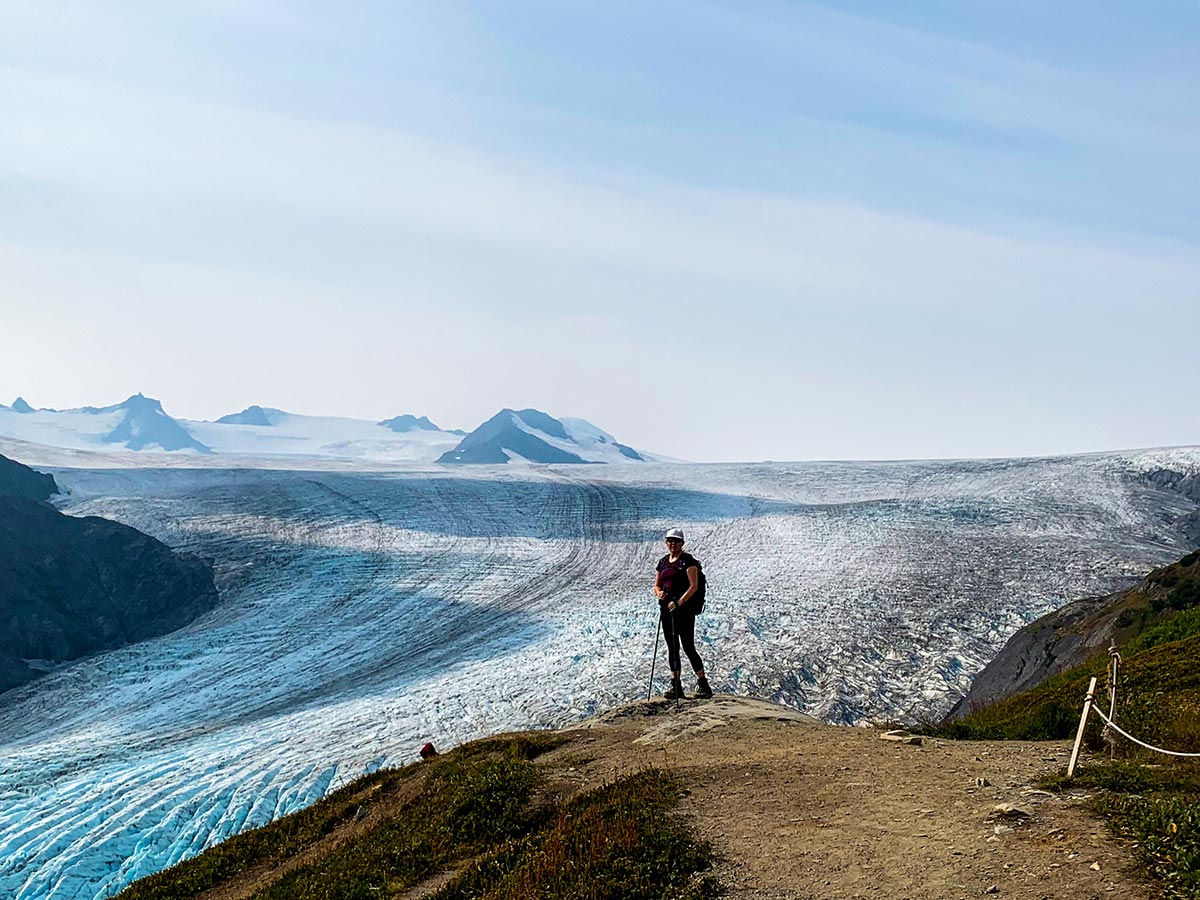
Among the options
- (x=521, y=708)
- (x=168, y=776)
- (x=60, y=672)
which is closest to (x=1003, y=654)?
(x=521, y=708)

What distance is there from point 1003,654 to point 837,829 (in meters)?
16.2

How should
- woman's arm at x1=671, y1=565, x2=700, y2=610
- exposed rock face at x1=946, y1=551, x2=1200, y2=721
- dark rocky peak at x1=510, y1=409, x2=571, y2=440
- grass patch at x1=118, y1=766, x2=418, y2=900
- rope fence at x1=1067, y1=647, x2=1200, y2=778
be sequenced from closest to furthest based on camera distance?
rope fence at x1=1067, y1=647, x2=1200, y2=778
grass patch at x1=118, y1=766, x2=418, y2=900
woman's arm at x1=671, y1=565, x2=700, y2=610
exposed rock face at x1=946, y1=551, x2=1200, y2=721
dark rocky peak at x1=510, y1=409, x2=571, y2=440

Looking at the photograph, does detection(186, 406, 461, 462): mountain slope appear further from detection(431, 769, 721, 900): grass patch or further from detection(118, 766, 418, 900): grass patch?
detection(431, 769, 721, 900): grass patch

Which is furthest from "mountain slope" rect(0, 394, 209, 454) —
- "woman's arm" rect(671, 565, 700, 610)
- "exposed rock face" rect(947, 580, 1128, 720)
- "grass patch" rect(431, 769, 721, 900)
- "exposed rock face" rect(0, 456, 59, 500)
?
"grass patch" rect(431, 769, 721, 900)

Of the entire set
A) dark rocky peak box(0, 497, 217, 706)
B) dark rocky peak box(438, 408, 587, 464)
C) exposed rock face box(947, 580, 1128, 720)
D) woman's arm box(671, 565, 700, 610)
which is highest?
dark rocky peak box(438, 408, 587, 464)

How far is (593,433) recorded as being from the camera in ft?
586

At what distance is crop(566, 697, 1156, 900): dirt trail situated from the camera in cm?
533

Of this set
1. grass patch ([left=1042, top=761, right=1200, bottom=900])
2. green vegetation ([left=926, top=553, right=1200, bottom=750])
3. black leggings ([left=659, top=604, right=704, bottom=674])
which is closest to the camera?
grass patch ([left=1042, top=761, right=1200, bottom=900])

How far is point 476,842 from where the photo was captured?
27.2 feet

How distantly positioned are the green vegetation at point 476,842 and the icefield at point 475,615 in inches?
238

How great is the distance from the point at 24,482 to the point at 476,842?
1521 inches

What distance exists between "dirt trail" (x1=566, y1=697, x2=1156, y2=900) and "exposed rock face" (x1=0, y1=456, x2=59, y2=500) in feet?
119

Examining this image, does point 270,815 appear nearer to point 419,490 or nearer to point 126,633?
point 126,633

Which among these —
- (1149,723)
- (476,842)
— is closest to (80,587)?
(476,842)
